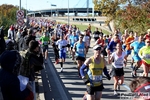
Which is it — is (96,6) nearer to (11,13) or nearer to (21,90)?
(11,13)

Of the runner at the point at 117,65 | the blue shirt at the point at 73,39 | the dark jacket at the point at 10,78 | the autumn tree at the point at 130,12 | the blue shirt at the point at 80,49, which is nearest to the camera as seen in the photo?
the dark jacket at the point at 10,78

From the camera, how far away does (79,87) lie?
10641 mm

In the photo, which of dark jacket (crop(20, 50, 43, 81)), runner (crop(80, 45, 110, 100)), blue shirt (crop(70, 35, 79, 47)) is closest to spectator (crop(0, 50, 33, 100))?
dark jacket (crop(20, 50, 43, 81))

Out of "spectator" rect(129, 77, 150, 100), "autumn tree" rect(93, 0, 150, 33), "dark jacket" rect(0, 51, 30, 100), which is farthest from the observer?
"autumn tree" rect(93, 0, 150, 33)

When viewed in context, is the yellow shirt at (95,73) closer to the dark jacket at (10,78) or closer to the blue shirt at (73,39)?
the dark jacket at (10,78)

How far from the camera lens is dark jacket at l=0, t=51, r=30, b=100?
3686 mm

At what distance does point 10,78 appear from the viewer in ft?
12.2

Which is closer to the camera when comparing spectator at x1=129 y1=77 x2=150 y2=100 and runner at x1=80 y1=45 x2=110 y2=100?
spectator at x1=129 y1=77 x2=150 y2=100

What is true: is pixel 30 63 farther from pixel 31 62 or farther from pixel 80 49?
pixel 80 49

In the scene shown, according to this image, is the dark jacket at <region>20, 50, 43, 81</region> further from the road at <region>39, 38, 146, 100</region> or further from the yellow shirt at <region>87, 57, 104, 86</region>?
the road at <region>39, 38, 146, 100</region>

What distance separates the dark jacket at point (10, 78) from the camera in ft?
12.1

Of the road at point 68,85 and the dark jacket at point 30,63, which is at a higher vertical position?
the dark jacket at point 30,63

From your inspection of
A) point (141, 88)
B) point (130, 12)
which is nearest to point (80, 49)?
point (141, 88)

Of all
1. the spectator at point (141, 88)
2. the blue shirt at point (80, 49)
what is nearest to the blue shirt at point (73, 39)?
the blue shirt at point (80, 49)
